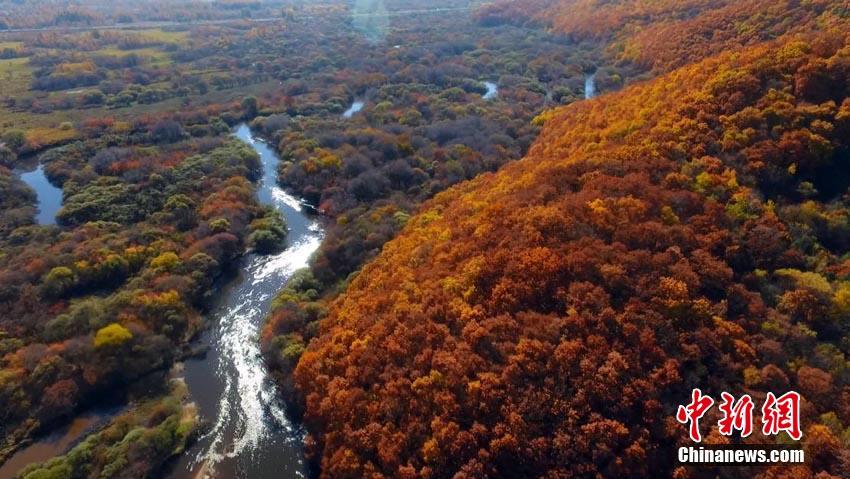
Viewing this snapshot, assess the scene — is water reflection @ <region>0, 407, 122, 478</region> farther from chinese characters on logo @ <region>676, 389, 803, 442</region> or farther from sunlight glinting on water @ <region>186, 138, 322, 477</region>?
chinese characters on logo @ <region>676, 389, 803, 442</region>

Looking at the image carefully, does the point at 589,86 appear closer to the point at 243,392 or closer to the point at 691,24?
the point at 691,24

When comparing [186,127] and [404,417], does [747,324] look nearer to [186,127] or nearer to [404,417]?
[404,417]

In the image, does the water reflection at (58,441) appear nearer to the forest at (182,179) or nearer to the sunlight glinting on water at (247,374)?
the forest at (182,179)

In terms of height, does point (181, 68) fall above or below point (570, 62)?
above

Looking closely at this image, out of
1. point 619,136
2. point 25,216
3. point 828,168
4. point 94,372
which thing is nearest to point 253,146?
point 25,216

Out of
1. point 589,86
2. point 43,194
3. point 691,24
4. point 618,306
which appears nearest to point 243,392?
point 618,306

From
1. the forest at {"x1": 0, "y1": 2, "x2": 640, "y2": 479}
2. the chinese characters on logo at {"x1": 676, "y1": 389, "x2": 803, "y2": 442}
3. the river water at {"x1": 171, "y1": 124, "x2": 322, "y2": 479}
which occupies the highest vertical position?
the forest at {"x1": 0, "y1": 2, "x2": 640, "y2": 479}

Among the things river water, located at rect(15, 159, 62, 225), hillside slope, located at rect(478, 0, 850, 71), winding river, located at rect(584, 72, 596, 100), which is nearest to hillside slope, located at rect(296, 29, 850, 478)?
hillside slope, located at rect(478, 0, 850, 71)
